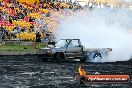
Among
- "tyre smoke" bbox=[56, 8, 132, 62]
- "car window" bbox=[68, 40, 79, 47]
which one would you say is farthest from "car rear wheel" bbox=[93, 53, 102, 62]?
"car window" bbox=[68, 40, 79, 47]

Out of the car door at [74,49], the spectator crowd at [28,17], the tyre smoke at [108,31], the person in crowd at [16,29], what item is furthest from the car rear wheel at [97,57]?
the person in crowd at [16,29]

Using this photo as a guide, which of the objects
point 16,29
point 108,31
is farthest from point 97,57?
point 16,29

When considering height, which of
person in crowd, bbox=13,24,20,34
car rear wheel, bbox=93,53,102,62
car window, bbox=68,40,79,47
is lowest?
car rear wheel, bbox=93,53,102,62

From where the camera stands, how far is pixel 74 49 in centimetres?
3241

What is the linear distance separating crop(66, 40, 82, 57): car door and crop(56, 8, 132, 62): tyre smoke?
6.94 feet

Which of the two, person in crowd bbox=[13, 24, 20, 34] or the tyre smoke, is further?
person in crowd bbox=[13, 24, 20, 34]

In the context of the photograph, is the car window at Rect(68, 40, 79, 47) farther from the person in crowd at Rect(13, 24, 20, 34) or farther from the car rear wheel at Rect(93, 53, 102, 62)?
the person in crowd at Rect(13, 24, 20, 34)

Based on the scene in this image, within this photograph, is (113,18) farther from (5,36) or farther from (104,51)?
(5,36)

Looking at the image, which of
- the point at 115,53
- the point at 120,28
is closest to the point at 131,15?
the point at 120,28

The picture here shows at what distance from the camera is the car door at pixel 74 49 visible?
1265 inches

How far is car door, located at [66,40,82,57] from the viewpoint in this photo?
105 ft

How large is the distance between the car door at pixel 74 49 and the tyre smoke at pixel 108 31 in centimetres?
212

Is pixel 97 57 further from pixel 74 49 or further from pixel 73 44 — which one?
pixel 73 44

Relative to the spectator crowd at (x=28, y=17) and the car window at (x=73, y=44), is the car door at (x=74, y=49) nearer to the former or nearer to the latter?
the car window at (x=73, y=44)
